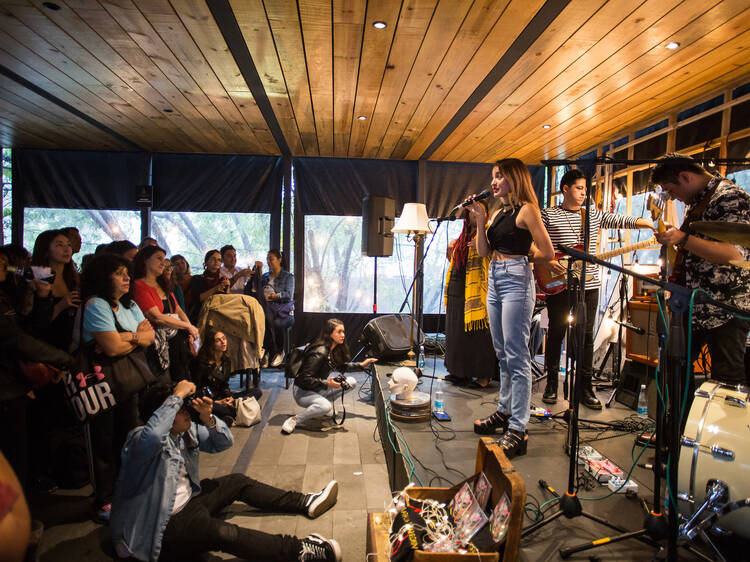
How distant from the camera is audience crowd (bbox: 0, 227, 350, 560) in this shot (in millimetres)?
1960

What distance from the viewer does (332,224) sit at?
20.7ft

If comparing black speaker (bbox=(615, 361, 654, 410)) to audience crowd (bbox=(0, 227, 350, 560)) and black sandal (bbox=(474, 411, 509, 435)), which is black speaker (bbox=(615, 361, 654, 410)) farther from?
audience crowd (bbox=(0, 227, 350, 560))

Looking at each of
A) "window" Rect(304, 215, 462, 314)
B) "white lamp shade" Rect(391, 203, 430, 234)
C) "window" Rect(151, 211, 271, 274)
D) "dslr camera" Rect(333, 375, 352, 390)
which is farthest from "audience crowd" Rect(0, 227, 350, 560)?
"window" Rect(304, 215, 462, 314)

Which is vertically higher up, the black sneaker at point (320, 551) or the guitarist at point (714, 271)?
the guitarist at point (714, 271)

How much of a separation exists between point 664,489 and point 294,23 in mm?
3102

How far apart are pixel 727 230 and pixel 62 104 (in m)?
5.22

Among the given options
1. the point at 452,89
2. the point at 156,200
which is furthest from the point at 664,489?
the point at 156,200

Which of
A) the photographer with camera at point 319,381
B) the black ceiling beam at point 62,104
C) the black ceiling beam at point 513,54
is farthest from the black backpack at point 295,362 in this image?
the black ceiling beam at point 62,104

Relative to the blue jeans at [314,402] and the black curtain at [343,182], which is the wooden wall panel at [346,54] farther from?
the blue jeans at [314,402]

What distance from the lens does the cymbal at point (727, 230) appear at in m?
1.13

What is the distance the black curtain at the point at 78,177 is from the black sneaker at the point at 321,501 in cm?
514

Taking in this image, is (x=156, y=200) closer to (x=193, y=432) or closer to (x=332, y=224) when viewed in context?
(x=332, y=224)

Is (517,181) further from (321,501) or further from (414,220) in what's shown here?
(414,220)

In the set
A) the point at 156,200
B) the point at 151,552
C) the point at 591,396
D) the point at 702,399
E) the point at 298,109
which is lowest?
the point at 151,552
